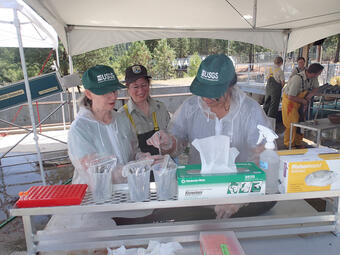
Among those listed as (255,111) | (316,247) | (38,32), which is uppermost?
(38,32)

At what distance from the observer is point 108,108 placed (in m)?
1.69

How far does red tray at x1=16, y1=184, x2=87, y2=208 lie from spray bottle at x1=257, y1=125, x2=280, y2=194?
0.77 metres

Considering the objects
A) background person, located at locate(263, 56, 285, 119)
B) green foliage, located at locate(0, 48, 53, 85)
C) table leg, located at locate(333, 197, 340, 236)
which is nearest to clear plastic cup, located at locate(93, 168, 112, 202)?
table leg, located at locate(333, 197, 340, 236)

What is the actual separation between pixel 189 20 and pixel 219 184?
11.6ft

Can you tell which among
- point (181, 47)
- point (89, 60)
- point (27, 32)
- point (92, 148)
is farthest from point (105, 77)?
point (181, 47)

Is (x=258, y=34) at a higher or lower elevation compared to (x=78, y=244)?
higher

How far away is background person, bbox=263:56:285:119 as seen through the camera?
Answer: 6410 millimetres

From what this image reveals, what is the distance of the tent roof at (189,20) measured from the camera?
3.18 m

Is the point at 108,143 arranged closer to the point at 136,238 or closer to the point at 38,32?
the point at 136,238

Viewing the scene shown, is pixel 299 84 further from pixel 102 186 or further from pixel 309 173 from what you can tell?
pixel 102 186

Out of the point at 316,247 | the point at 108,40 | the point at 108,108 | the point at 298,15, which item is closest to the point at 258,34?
the point at 298,15

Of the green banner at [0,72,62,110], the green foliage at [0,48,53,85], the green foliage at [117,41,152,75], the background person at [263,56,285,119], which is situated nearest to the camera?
the green banner at [0,72,62,110]

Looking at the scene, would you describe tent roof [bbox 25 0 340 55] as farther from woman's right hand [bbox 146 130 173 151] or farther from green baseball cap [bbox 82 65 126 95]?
woman's right hand [bbox 146 130 173 151]

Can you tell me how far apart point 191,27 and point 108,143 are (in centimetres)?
349
